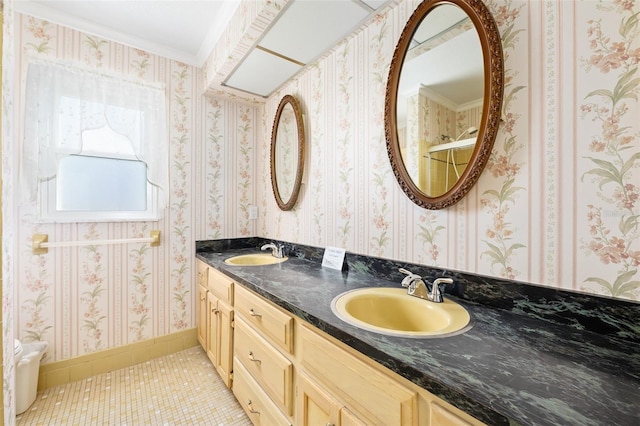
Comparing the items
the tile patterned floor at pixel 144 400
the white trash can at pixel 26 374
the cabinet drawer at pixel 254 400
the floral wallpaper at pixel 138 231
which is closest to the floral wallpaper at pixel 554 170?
the cabinet drawer at pixel 254 400

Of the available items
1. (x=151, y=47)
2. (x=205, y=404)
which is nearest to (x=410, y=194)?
(x=205, y=404)

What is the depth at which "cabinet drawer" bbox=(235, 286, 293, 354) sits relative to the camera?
1.06 meters

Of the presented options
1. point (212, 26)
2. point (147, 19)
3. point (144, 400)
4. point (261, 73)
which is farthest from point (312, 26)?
point (144, 400)

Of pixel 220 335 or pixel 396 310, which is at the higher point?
pixel 396 310

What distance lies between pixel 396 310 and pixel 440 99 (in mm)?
933

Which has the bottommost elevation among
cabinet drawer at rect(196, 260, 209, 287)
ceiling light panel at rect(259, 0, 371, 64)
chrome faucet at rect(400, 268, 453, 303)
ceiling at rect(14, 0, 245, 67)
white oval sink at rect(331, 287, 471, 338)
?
cabinet drawer at rect(196, 260, 209, 287)

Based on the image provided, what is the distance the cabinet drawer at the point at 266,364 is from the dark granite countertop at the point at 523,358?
0.88 ft

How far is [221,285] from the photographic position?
5.54ft

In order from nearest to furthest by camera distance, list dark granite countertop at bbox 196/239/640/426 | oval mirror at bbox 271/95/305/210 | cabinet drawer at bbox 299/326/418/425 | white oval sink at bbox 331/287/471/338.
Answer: dark granite countertop at bbox 196/239/640/426 < cabinet drawer at bbox 299/326/418/425 < white oval sink at bbox 331/287/471/338 < oval mirror at bbox 271/95/305/210

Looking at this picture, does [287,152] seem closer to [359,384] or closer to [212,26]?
[212,26]

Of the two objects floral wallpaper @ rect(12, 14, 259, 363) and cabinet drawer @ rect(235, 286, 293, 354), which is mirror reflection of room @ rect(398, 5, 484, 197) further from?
floral wallpaper @ rect(12, 14, 259, 363)

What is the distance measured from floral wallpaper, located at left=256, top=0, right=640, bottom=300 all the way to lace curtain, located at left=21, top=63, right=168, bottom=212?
1.81 meters

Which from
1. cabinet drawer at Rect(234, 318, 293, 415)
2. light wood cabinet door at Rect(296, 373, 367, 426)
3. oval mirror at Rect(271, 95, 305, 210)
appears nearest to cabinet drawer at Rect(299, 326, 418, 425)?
light wood cabinet door at Rect(296, 373, 367, 426)

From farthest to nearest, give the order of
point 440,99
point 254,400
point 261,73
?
point 261,73 < point 254,400 < point 440,99
